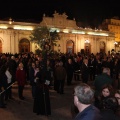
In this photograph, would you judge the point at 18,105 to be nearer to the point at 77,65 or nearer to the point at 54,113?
the point at 54,113

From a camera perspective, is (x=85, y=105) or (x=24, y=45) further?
(x=24, y=45)

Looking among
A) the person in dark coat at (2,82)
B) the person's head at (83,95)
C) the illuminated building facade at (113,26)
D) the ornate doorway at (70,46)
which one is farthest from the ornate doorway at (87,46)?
the person's head at (83,95)

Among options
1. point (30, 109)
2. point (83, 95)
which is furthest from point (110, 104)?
point (30, 109)

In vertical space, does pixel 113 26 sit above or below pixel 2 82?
above

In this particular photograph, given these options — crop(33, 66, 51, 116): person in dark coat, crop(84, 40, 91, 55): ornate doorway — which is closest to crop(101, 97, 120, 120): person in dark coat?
crop(33, 66, 51, 116): person in dark coat

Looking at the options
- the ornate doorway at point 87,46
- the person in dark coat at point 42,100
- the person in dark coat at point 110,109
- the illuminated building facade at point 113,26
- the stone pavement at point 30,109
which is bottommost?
the stone pavement at point 30,109

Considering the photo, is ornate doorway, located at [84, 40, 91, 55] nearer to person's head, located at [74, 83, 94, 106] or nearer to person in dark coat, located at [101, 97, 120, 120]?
person in dark coat, located at [101, 97, 120, 120]

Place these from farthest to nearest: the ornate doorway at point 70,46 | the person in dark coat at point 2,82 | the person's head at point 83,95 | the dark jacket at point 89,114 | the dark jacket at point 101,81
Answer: the ornate doorway at point 70,46, the person in dark coat at point 2,82, the dark jacket at point 101,81, the person's head at point 83,95, the dark jacket at point 89,114

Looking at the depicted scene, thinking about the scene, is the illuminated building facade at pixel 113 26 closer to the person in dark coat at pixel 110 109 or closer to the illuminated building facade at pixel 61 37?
the illuminated building facade at pixel 61 37

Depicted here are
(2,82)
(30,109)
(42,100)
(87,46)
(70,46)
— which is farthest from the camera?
(87,46)

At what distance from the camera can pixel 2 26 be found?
121 ft

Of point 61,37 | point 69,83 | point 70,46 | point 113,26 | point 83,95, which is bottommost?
point 69,83

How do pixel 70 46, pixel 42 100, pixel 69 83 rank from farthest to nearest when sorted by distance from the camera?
pixel 70 46
pixel 69 83
pixel 42 100

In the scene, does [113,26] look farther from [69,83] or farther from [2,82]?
[2,82]
